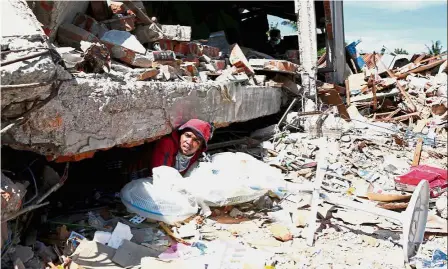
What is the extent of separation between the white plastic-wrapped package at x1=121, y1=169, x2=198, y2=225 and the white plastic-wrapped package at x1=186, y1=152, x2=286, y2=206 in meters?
0.16

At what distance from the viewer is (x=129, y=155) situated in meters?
4.16

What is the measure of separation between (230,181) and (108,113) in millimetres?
1273

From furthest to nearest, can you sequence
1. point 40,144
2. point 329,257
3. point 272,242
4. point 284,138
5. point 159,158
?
point 284,138, point 159,158, point 272,242, point 329,257, point 40,144

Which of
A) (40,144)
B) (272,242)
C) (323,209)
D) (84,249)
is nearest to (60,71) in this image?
(40,144)

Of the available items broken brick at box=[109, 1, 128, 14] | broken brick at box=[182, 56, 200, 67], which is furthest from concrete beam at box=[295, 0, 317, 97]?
broken brick at box=[109, 1, 128, 14]

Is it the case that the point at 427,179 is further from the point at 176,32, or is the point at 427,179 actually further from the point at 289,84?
the point at 176,32

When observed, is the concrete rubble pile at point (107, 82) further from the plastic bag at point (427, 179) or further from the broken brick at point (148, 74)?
the plastic bag at point (427, 179)

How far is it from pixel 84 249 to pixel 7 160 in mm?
777

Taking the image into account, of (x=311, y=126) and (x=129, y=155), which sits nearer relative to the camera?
(x=129, y=155)

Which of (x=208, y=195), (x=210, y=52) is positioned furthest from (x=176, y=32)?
(x=208, y=195)

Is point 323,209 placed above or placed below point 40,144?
below

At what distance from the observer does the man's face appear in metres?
3.89

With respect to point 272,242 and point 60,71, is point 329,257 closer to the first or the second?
point 272,242

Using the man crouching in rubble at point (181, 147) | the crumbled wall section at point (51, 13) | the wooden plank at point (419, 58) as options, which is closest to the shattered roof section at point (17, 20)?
the crumbled wall section at point (51, 13)
